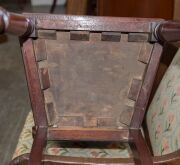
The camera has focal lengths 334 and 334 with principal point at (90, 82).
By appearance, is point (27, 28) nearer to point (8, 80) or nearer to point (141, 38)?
point (141, 38)

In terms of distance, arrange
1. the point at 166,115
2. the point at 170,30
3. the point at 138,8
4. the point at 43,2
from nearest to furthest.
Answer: the point at 170,30
the point at 166,115
the point at 138,8
the point at 43,2

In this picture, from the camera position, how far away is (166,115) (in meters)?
0.93

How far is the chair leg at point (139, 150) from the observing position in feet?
2.61

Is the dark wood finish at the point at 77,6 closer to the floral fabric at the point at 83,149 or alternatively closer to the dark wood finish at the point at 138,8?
the dark wood finish at the point at 138,8

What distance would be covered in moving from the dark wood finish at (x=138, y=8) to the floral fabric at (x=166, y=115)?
1.91 feet

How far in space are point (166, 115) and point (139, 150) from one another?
14 cm

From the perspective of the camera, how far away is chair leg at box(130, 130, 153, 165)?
31.3 inches

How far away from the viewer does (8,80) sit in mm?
2533

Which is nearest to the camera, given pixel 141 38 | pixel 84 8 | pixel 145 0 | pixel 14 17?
pixel 14 17

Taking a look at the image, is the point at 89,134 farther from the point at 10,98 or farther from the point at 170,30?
the point at 10,98

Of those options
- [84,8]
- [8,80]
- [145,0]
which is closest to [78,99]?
[145,0]

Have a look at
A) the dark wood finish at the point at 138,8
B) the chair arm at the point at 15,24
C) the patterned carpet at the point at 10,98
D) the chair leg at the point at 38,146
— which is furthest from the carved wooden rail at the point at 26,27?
the patterned carpet at the point at 10,98

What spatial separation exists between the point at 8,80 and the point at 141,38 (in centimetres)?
185

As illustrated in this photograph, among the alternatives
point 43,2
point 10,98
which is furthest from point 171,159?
point 43,2
